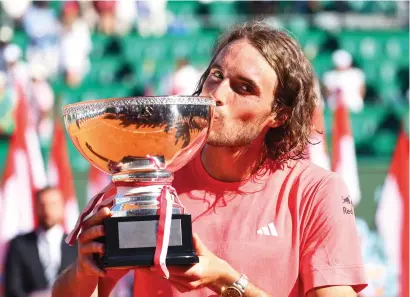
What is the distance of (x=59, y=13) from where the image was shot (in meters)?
12.7

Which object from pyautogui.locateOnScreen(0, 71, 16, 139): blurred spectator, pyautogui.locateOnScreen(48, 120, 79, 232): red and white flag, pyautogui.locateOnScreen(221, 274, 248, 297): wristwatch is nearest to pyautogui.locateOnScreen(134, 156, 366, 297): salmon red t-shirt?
pyautogui.locateOnScreen(221, 274, 248, 297): wristwatch

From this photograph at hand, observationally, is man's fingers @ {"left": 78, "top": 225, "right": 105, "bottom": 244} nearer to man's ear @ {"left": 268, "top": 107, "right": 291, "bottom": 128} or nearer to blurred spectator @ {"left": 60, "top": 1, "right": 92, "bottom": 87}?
man's ear @ {"left": 268, "top": 107, "right": 291, "bottom": 128}

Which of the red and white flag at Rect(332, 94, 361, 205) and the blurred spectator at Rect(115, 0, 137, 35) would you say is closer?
the red and white flag at Rect(332, 94, 361, 205)

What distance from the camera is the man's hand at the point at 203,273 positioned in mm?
2109

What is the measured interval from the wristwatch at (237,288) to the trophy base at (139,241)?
0.63ft

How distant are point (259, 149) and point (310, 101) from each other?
0.25m

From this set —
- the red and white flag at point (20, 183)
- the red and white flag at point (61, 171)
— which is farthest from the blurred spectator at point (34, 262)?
the red and white flag at point (61, 171)

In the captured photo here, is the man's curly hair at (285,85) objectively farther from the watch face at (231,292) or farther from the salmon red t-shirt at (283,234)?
the watch face at (231,292)

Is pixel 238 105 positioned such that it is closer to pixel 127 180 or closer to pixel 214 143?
pixel 214 143

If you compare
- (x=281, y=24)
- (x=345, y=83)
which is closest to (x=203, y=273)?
(x=345, y=83)

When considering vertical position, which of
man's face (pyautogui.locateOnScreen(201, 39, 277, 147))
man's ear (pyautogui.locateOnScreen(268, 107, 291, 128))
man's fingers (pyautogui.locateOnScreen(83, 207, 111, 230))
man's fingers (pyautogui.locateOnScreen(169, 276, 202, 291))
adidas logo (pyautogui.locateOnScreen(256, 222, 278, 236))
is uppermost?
man's face (pyautogui.locateOnScreen(201, 39, 277, 147))

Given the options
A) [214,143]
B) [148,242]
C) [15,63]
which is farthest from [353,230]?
[15,63]

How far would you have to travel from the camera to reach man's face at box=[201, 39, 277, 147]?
2451 mm

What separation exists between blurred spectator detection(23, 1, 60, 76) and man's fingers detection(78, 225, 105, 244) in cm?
1018
